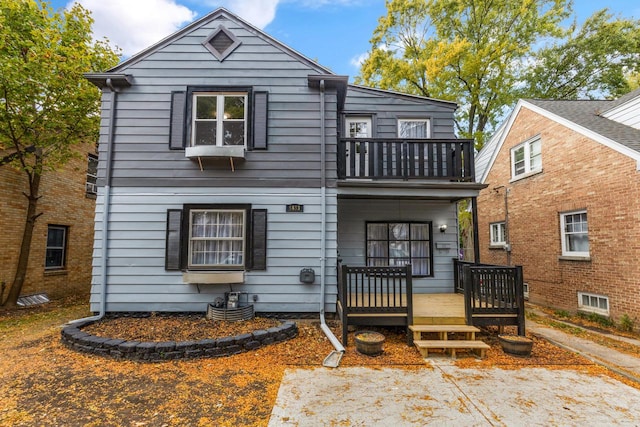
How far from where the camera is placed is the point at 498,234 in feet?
38.5

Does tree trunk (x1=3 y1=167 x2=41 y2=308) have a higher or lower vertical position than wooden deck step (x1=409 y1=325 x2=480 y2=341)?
higher

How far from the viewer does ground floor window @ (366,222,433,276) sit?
24.7 ft

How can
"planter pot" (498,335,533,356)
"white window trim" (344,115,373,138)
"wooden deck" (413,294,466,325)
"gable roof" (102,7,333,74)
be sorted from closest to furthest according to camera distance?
"planter pot" (498,335,533,356)
"wooden deck" (413,294,466,325)
"gable roof" (102,7,333,74)
"white window trim" (344,115,373,138)

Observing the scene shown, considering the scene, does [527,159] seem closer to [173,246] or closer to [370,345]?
[370,345]

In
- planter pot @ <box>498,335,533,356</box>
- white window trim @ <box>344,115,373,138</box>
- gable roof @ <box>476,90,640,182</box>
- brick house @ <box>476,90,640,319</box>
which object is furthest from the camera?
white window trim @ <box>344,115,373,138</box>

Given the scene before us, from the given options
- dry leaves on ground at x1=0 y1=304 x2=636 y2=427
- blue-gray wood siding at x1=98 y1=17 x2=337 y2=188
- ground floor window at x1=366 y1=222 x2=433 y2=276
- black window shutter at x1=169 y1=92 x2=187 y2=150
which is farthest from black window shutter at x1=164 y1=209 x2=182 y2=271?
ground floor window at x1=366 y1=222 x2=433 y2=276

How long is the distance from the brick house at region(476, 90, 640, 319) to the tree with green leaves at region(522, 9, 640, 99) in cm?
→ 636

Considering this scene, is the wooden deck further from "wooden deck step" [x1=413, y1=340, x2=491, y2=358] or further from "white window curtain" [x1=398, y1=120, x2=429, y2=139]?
"white window curtain" [x1=398, y1=120, x2=429, y2=139]

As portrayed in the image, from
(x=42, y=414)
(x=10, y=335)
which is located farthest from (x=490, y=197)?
(x=10, y=335)

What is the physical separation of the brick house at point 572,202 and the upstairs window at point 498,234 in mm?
39

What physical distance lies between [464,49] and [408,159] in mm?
8367

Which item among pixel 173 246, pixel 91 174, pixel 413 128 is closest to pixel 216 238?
pixel 173 246

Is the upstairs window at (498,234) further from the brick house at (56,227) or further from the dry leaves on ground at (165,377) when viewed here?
the brick house at (56,227)

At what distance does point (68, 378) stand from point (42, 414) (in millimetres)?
889
